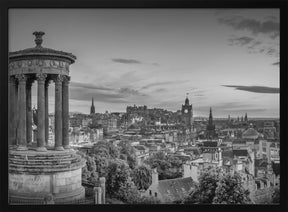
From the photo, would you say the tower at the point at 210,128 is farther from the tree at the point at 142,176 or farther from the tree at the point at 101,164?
the tree at the point at 101,164

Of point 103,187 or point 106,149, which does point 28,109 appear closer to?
point 106,149

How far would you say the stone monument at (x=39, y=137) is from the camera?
4473mm

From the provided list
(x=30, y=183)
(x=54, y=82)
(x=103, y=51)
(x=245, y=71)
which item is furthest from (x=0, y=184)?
(x=245, y=71)

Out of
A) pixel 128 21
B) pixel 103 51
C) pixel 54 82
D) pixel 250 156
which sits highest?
pixel 128 21

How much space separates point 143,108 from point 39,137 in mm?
1144

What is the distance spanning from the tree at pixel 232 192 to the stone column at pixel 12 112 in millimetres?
2227

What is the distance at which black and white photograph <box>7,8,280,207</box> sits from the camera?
14.7 feet

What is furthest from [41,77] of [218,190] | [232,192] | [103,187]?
[232,192]

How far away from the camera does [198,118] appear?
461 centimetres

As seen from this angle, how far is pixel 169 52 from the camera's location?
15.1ft

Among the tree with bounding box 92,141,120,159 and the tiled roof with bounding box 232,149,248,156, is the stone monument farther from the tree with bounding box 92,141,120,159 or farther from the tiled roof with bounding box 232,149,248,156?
the tiled roof with bounding box 232,149,248,156

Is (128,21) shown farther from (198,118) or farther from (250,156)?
(250,156)
